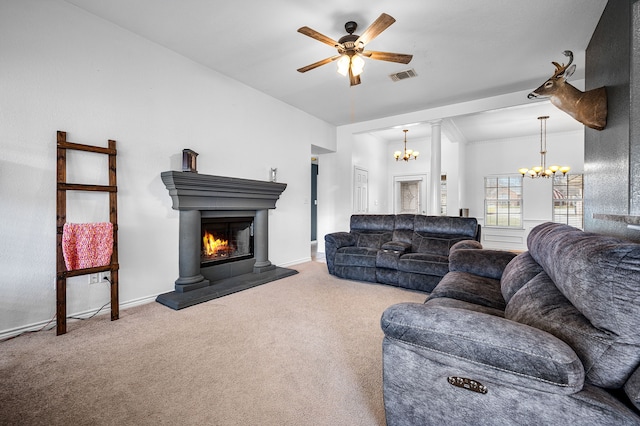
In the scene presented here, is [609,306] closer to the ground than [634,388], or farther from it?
farther from it

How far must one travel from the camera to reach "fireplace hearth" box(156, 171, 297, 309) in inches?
126

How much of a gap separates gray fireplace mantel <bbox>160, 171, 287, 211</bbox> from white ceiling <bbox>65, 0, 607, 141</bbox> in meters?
1.52

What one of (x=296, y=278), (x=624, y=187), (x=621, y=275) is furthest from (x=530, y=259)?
(x=296, y=278)

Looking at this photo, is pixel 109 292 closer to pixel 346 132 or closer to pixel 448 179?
pixel 346 132

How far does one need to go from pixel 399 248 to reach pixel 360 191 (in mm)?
3209

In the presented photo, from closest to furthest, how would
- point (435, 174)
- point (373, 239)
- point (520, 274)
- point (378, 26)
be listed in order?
point (520, 274) < point (378, 26) < point (373, 239) < point (435, 174)

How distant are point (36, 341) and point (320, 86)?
14.0 feet

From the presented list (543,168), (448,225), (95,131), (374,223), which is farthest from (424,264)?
(543,168)

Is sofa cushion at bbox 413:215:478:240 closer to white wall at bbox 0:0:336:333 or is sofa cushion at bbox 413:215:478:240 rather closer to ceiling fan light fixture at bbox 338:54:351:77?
ceiling fan light fixture at bbox 338:54:351:77

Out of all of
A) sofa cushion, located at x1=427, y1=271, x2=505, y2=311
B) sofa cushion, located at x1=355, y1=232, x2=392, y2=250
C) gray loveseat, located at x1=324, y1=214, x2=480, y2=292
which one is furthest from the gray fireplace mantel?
sofa cushion, located at x1=427, y1=271, x2=505, y2=311

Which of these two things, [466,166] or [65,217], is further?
[466,166]

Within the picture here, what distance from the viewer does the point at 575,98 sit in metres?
2.67

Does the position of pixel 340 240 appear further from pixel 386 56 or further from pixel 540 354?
pixel 540 354

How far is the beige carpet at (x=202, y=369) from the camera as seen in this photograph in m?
1.45
